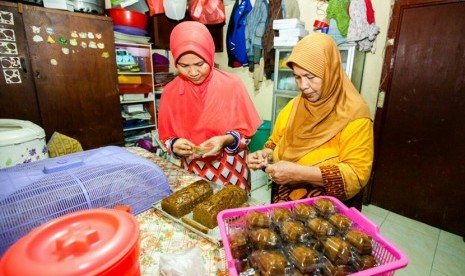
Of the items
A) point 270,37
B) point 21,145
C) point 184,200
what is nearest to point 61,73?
point 21,145

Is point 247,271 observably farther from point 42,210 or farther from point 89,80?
point 89,80

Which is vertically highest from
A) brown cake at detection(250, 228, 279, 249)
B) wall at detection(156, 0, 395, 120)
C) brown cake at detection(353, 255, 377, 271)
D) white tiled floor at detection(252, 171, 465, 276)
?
wall at detection(156, 0, 395, 120)

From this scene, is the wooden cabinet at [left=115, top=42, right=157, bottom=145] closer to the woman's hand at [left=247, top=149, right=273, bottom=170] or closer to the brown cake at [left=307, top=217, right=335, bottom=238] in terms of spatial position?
the woman's hand at [left=247, top=149, right=273, bottom=170]

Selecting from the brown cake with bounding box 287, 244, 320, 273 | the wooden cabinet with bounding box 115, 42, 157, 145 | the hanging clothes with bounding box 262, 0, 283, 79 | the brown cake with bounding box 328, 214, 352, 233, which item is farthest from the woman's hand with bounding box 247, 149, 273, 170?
the wooden cabinet with bounding box 115, 42, 157, 145

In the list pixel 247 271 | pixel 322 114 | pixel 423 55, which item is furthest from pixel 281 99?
pixel 247 271

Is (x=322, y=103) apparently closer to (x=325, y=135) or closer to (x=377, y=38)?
(x=325, y=135)

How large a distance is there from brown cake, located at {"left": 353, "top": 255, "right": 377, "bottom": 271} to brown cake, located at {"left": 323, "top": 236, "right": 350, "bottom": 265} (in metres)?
0.03

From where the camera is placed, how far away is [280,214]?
2.74 ft

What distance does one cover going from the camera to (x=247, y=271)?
0.67m

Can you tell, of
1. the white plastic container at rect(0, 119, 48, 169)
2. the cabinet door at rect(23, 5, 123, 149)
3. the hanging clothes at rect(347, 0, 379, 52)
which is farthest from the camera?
the cabinet door at rect(23, 5, 123, 149)

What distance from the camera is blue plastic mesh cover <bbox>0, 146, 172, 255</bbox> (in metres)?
0.86

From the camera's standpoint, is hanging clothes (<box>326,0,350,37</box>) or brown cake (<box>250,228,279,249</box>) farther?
hanging clothes (<box>326,0,350,37</box>)

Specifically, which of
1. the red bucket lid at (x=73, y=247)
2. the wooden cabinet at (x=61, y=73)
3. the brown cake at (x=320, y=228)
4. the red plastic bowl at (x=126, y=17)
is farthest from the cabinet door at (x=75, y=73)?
the brown cake at (x=320, y=228)

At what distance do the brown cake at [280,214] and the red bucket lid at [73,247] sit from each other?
0.45 m
